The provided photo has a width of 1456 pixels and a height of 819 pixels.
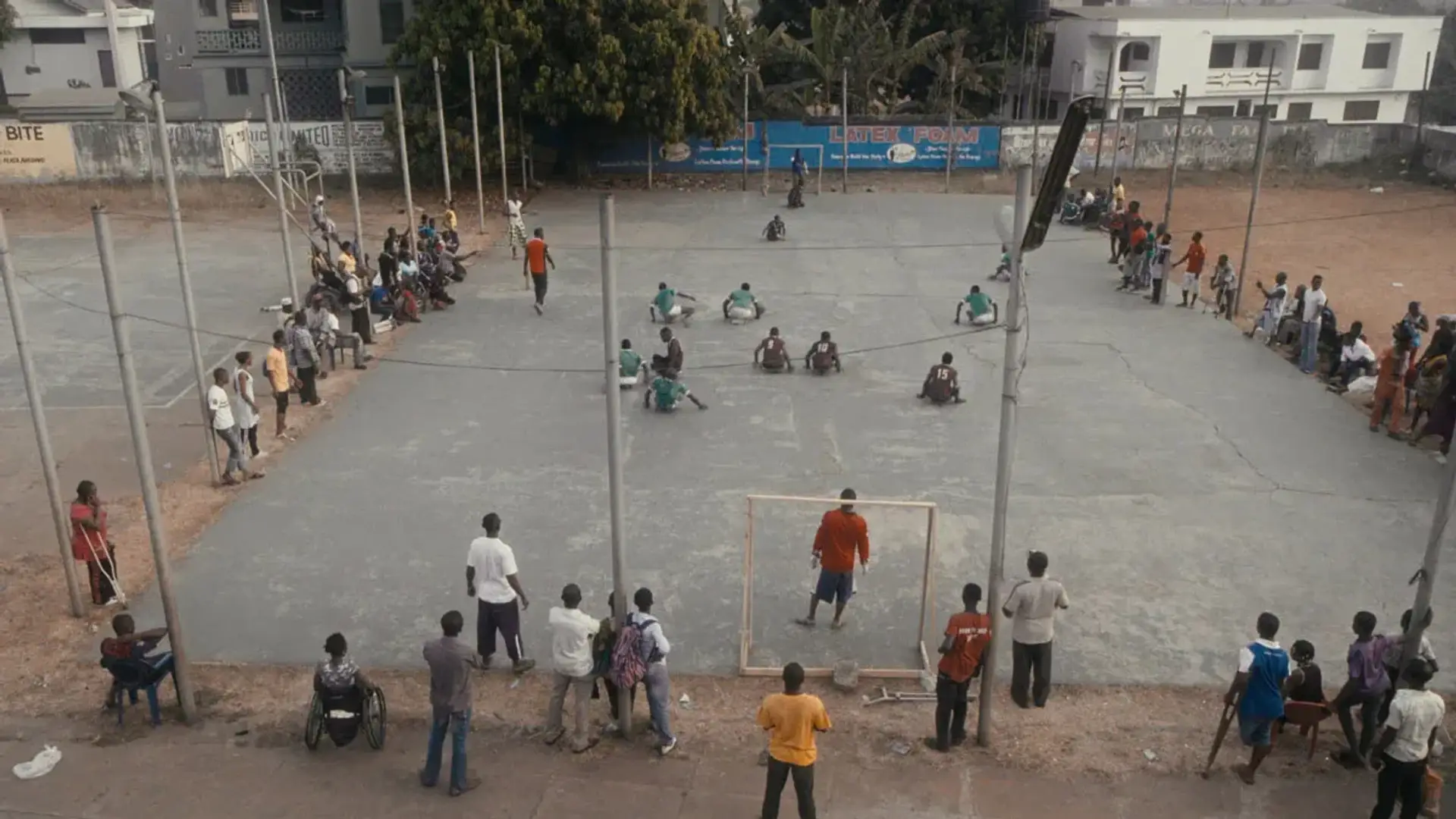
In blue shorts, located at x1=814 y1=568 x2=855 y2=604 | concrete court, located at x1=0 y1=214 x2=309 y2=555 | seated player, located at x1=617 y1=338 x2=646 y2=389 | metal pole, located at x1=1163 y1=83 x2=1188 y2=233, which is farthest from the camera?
metal pole, located at x1=1163 y1=83 x2=1188 y2=233

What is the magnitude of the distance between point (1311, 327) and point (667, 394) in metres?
9.81

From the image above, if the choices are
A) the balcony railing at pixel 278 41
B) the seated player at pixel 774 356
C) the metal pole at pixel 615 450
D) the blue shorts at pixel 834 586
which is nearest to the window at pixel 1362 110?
the seated player at pixel 774 356

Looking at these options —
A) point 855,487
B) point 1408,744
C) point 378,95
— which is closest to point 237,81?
point 378,95

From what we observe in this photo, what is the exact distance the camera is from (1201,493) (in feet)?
41.8

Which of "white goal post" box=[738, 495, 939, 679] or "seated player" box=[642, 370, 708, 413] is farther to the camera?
"seated player" box=[642, 370, 708, 413]

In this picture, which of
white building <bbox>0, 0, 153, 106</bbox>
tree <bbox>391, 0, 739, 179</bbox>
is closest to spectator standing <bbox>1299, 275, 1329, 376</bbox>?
tree <bbox>391, 0, 739, 179</bbox>

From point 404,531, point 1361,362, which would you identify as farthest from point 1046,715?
point 1361,362

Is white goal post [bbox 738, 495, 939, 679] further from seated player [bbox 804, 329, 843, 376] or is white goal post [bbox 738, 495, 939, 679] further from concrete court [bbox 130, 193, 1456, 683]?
seated player [bbox 804, 329, 843, 376]

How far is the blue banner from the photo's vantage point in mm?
36000

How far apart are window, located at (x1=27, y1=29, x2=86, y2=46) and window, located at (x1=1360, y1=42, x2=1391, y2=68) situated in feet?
177

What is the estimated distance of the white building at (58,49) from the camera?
1907 inches

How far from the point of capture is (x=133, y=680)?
8.46m

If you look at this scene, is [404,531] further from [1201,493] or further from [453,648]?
[1201,493]

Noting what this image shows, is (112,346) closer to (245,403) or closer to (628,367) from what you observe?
(245,403)
